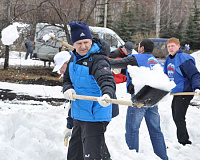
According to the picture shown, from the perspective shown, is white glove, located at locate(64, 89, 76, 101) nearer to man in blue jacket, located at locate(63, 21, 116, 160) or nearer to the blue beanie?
man in blue jacket, located at locate(63, 21, 116, 160)

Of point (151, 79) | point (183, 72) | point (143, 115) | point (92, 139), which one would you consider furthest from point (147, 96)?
point (183, 72)

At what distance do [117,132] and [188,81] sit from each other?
1462 mm

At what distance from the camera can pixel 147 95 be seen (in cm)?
254

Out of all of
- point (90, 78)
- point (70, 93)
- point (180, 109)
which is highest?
point (90, 78)

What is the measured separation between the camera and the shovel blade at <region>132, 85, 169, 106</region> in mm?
2531

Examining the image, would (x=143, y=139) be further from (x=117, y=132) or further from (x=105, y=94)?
(x=105, y=94)

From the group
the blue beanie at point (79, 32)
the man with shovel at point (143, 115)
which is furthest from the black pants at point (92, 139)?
the man with shovel at point (143, 115)

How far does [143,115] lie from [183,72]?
1112 mm

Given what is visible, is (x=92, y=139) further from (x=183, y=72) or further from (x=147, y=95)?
(x=183, y=72)

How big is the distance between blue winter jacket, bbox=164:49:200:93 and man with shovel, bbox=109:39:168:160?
688 millimetres

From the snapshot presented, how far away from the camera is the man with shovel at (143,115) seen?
4145 mm

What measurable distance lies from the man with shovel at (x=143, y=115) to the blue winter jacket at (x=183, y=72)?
2.26 feet

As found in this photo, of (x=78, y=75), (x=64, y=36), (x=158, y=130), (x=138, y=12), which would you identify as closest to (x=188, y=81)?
(x=158, y=130)

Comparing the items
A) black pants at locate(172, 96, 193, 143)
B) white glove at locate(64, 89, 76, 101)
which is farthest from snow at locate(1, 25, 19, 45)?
black pants at locate(172, 96, 193, 143)
